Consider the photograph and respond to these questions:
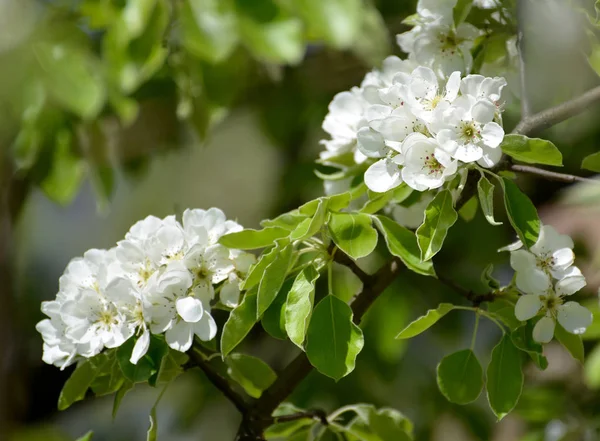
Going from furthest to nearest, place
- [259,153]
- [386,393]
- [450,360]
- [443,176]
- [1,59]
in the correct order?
[259,153]
[386,393]
[1,59]
[450,360]
[443,176]

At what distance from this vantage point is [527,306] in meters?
0.63

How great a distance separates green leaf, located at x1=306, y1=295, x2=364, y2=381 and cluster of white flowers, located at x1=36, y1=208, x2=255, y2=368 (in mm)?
83

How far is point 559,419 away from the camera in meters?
1.30

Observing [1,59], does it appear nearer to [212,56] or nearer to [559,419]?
[212,56]

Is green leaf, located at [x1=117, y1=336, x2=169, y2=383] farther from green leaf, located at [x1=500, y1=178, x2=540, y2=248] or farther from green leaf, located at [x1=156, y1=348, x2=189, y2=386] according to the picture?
green leaf, located at [x1=500, y1=178, x2=540, y2=248]

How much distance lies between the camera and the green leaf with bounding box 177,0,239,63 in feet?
3.03

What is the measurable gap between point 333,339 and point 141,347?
0.16 metres

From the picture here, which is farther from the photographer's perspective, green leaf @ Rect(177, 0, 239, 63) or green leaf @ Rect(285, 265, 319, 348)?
green leaf @ Rect(177, 0, 239, 63)

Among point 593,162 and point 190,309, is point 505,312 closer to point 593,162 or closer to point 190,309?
point 593,162

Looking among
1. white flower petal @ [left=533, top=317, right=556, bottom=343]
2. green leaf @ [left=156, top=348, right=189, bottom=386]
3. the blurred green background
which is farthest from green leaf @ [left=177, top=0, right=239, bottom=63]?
white flower petal @ [left=533, top=317, right=556, bottom=343]

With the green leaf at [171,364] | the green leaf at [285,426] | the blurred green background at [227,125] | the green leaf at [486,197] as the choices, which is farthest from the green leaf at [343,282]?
the green leaf at [486,197]

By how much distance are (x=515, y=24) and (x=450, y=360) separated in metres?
0.33

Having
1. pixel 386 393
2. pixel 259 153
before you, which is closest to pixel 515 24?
pixel 386 393

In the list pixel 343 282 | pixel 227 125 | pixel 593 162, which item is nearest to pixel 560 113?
pixel 593 162
